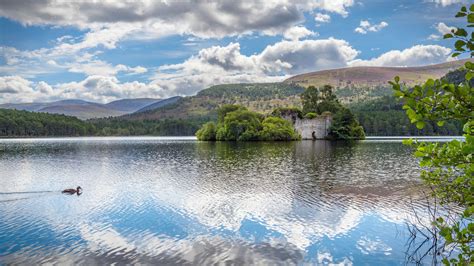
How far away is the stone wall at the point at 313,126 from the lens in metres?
118

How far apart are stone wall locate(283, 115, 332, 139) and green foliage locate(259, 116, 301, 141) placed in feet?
19.1

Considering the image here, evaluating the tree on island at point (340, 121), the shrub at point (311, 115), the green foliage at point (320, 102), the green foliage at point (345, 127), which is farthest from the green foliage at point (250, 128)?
the green foliage at point (320, 102)

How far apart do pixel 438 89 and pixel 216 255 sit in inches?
457

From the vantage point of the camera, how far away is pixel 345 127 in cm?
11425

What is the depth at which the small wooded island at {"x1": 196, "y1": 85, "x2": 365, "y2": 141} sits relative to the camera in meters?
107

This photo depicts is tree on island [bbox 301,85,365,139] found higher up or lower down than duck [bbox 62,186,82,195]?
higher up

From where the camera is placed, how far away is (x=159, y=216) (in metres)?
20.1

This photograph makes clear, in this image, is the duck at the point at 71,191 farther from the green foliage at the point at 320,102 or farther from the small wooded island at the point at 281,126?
the green foliage at the point at 320,102

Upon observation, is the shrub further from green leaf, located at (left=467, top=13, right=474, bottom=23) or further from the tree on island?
green leaf, located at (left=467, top=13, right=474, bottom=23)

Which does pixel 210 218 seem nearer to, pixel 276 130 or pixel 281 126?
pixel 276 130

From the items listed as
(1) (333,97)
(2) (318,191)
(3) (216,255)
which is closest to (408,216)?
(2) (318,191)

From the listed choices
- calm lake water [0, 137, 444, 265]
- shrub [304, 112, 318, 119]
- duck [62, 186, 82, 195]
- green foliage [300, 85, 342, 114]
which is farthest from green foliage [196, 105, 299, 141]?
duck [62, 186, 82, 195]

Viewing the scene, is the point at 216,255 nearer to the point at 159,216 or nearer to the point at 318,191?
the point at 159,216

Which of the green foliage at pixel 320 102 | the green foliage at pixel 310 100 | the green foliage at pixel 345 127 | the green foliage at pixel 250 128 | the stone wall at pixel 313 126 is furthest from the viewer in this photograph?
the green foliage at pixel 310 100
